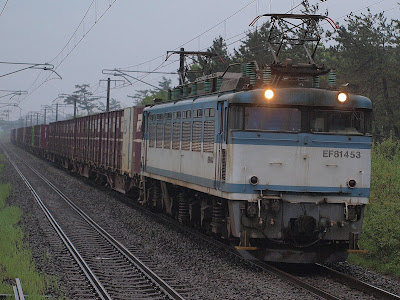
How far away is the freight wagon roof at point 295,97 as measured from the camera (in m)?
11.4

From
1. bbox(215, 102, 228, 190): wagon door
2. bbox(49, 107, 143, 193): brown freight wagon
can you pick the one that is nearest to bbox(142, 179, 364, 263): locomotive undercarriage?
bbox(215, 102, 228, 190): wagon door

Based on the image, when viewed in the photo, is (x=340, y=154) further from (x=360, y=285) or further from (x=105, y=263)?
(x=105, y=263)

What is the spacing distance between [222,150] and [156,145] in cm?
577

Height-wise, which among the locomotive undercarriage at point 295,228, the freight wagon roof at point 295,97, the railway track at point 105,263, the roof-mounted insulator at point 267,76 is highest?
the roof-mounted insulator at point 267,76

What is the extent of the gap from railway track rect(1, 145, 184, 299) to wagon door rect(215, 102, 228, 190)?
204cm

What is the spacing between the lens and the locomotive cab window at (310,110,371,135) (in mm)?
11555

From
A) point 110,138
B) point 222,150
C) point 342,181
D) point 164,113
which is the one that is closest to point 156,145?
point 164,113

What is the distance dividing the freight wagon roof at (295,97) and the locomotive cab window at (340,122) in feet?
0.64

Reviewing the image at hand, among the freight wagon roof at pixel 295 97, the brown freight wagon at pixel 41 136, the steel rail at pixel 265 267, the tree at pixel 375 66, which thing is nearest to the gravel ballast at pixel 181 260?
the steel rail at pixel 265 267

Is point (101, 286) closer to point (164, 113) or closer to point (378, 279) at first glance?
point (378, 279)

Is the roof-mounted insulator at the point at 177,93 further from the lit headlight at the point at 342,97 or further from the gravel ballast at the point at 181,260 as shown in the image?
the lit headlight at the point at 342,97

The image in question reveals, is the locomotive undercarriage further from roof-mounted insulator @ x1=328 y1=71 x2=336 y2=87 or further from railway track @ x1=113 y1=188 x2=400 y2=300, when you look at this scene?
roof-mounted insulator @ x1=328 y1=71 x2=336 y2=87

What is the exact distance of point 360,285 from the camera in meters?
10.1

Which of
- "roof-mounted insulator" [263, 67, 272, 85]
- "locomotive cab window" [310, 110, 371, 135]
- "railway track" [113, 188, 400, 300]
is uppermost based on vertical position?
"roof-mounted insulator" [263, 67, 272, 85]
